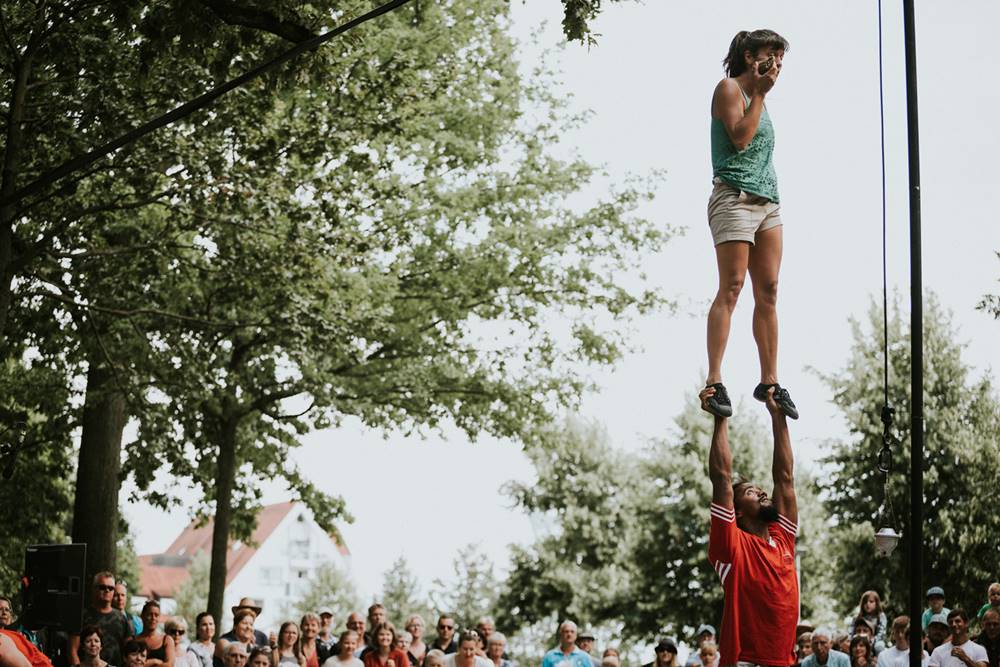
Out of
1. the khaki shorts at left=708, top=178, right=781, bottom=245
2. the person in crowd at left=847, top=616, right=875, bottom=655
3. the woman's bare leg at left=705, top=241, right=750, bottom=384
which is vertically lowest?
the person in crowd at left=847, top=616, right=875, bottom=655

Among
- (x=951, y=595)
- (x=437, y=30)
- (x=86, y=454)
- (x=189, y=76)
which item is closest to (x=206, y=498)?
(x=86, y=454)

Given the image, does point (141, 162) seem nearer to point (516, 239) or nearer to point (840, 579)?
point (516, 239)

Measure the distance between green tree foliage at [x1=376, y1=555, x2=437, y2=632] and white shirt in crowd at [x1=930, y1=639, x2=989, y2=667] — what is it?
4217cm

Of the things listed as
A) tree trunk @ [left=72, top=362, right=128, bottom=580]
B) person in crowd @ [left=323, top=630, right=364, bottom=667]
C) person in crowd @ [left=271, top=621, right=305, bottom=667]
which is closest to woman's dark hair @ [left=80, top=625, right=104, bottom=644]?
person in crowd @ [left=271, top=621, right=305, bottom=667]

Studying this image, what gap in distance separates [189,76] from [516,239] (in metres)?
7.95

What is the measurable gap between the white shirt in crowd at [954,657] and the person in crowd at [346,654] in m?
4.84

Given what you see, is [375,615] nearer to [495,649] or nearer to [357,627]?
[357,627]

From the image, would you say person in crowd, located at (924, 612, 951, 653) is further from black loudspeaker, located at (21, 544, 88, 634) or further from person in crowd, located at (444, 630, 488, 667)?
black loudspeaker, located at (21, 544, 88, 634)

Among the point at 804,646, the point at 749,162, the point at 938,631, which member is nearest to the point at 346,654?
the point at 804,646

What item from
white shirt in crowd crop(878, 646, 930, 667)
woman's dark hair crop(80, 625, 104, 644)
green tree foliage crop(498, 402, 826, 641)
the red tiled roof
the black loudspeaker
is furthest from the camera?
the red tiled roof

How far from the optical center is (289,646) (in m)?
11.9

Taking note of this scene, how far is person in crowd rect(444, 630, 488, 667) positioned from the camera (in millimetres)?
11742

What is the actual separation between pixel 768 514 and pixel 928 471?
75.1 feet

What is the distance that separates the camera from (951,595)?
26641mm
